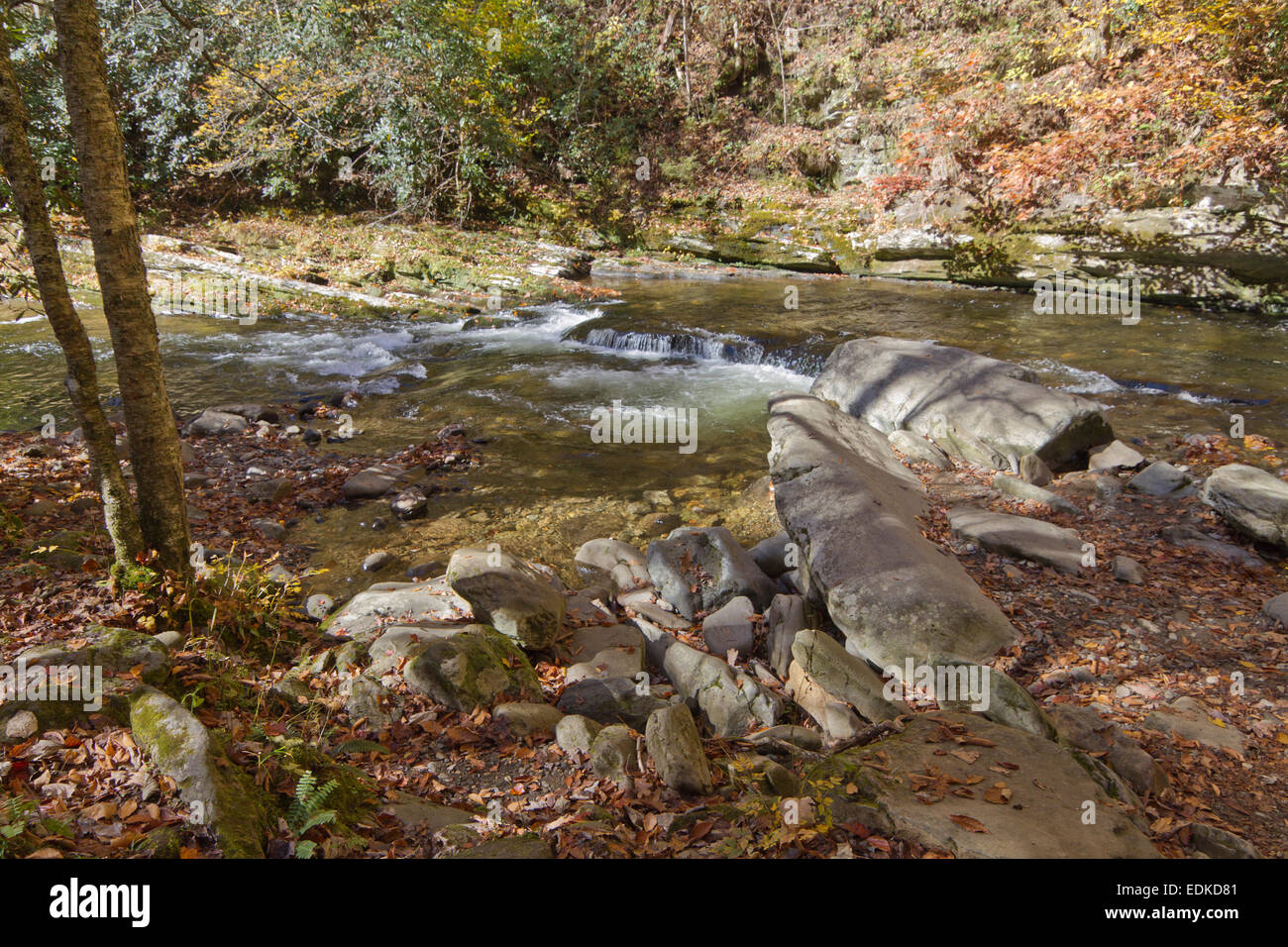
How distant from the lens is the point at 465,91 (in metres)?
20.7

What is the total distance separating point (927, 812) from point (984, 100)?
21923mm

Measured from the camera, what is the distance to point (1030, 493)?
6.84m

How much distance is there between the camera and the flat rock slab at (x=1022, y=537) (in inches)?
219

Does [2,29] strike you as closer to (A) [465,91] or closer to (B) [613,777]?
(B) [613,777]

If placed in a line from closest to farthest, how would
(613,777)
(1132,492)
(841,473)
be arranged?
(613,777) < (841,473) < (1132,492)

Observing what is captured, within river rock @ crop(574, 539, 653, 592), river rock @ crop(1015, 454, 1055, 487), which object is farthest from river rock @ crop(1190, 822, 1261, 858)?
river rock @ crop(1015, 454, 1055, 487)

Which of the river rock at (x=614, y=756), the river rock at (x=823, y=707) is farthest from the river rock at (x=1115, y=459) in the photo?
the river rock at (x=614, y=756)

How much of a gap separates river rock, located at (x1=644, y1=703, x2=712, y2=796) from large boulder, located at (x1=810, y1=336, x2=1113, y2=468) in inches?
233

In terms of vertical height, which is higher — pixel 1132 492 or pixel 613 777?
pixel 1132 492

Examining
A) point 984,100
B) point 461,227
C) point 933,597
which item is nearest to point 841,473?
point 933,597

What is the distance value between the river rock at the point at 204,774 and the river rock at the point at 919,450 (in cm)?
736

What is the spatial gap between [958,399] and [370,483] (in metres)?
7.17

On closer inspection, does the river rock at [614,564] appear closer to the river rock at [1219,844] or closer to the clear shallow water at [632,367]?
the clear shallow water at [632,367]

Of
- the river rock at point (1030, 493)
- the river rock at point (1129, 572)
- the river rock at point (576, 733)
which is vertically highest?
the river rock at point (1030, 493)
